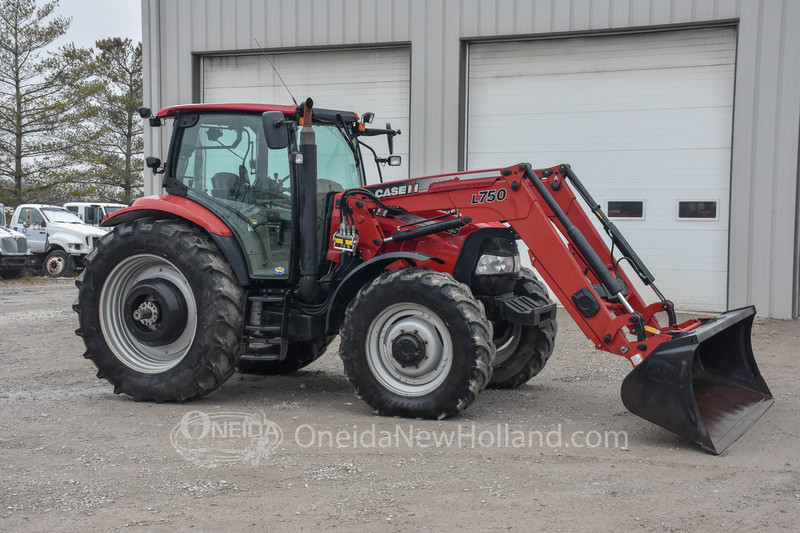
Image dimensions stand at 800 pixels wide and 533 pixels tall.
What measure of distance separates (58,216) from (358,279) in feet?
62.8

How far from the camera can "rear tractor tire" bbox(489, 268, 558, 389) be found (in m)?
7.20

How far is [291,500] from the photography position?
455cm

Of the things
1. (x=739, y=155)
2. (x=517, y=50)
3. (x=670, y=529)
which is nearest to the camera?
(x=670, y=529)

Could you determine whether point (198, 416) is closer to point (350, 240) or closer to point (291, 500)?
point (350, 240)

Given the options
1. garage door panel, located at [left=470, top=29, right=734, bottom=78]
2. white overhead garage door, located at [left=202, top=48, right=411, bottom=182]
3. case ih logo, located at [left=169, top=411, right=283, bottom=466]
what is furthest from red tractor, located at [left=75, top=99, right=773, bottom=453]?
white overhead garage door, located at [left=202, top=48, right=411, bottom=182]

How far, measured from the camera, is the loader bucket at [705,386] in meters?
5.46

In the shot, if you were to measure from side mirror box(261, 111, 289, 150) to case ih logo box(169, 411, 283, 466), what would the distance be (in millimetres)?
1981

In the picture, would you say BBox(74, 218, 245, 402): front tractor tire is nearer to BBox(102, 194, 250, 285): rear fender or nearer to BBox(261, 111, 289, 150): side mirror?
BBox(102, 194, 250, 285): rear fender

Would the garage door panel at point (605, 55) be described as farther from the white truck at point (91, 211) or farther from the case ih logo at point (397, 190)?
the white truck at point (91, 211)

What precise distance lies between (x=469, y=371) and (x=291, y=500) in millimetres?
Answer: 1848

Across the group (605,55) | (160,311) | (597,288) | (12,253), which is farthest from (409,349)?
(12,253)

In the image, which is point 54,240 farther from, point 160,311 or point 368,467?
point 368,467

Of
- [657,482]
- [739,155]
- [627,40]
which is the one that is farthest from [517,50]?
[657,482]

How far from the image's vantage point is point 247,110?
23.0ft
